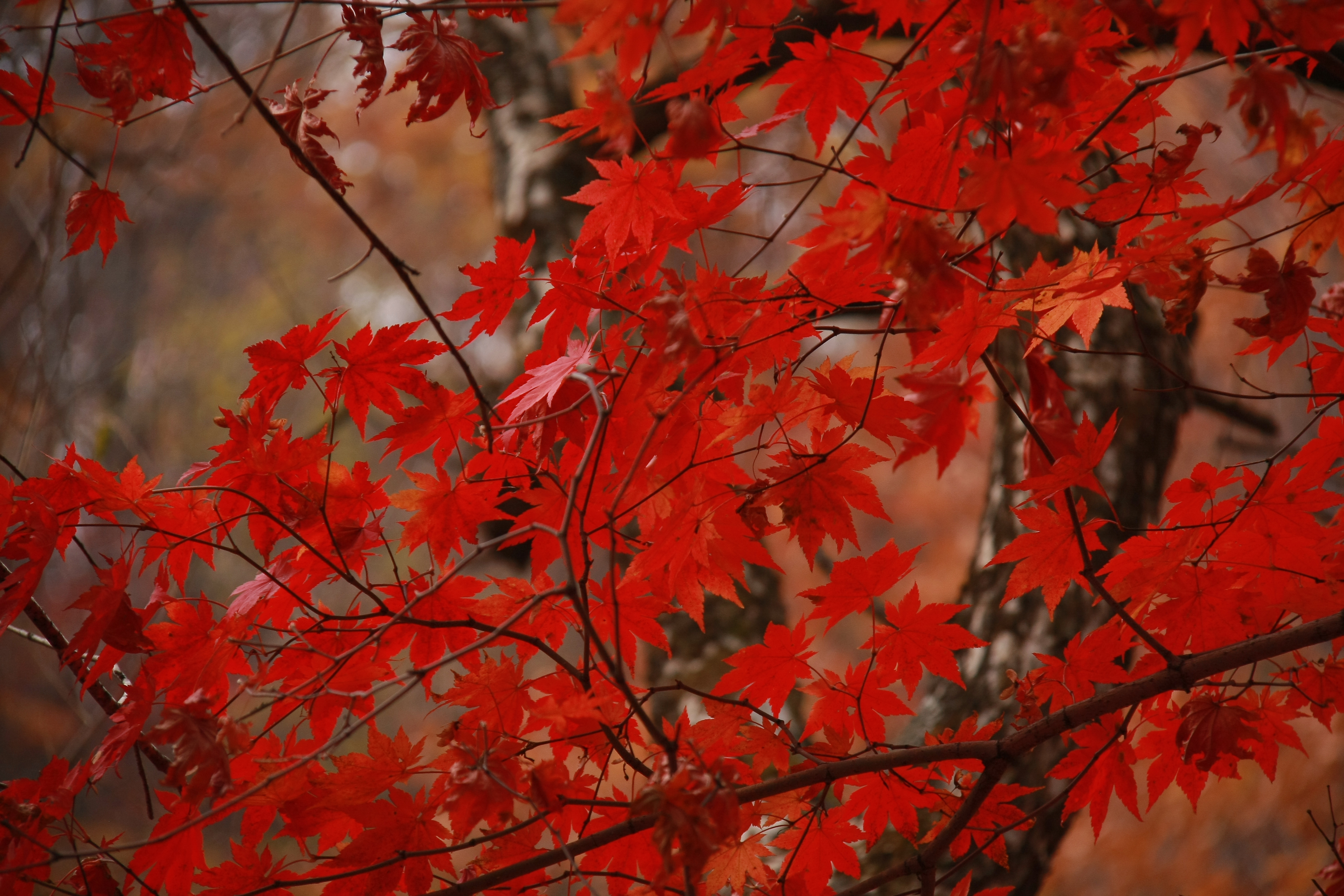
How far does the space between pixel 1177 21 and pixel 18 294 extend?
197 inches

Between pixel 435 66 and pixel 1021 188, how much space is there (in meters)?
0.90

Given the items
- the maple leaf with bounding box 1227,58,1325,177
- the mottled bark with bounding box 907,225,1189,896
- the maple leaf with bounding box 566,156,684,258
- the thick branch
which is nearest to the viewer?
the maple leaf with bounding box 1227,58,1325,177

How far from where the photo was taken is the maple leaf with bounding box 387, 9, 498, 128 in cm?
130

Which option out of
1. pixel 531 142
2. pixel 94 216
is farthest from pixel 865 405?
pixel 531 142

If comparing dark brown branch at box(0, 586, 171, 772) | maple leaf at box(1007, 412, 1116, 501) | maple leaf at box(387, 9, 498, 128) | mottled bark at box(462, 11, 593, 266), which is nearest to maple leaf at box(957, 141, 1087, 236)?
maple leaf at box(1007, 412, 1116, 501)

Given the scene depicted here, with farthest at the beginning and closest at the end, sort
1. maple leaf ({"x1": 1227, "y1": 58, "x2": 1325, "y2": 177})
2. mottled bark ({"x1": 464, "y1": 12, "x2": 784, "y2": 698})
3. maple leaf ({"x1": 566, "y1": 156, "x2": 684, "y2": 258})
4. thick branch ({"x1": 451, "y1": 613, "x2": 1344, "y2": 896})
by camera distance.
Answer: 1. mottled bark ({"x1": 464, "y1": 12, "x2": 784, "y2": 698})
2. maple leaf ({"x1": 566, "y1": 156, "x2": 684, "y2": 258})
3. thick branch ({"x1": 451, "y1": 613, "x2": 1344, "y2": 896})
4. maple leaf ({"x1": 1227, "y1": 58, "x2": 1325, "y2": 177})

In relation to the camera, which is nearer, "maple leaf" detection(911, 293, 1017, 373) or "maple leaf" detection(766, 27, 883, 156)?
"maple leaf" detection(911, 293, 1017, 373)

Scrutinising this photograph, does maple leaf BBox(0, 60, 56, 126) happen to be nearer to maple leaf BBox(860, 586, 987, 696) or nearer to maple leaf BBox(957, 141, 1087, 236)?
maple leaf BBox(957, 141, 1087, 236)

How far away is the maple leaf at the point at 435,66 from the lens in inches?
51.3

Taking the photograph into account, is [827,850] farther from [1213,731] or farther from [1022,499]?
[1022,499]

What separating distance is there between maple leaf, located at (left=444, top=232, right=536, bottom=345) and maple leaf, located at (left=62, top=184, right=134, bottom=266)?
1.86ft

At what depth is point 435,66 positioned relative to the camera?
131 centimetres

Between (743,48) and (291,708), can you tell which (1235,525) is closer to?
(743,48)

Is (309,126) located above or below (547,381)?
above
